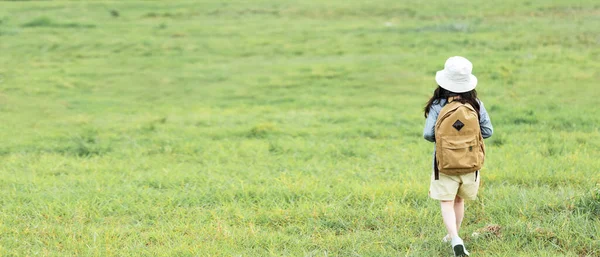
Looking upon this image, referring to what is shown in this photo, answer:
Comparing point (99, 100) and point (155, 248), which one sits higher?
point (155, 248)

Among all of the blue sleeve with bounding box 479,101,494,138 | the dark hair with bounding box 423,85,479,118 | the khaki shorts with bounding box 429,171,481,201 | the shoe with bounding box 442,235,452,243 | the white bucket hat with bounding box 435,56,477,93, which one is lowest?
the shoe with bounding box 442,235,452,243

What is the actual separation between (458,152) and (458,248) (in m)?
0.63

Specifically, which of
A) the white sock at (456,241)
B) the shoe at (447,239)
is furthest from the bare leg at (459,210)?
the white sock at (456,241)

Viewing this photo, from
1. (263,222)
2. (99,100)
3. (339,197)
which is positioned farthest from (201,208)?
(99,100)

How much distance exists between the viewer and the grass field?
506 cm

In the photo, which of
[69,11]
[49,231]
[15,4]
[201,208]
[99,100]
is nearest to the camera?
[49,231]

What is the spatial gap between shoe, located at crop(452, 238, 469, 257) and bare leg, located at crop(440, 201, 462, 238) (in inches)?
2.6

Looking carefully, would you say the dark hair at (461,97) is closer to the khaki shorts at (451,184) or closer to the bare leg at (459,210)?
the khaki shorts at (451,184)

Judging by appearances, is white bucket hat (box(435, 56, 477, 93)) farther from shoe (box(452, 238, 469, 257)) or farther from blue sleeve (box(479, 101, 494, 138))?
shoe (box(452, 238, 469, 257))

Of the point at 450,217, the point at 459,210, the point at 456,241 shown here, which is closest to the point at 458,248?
the point at 456,241

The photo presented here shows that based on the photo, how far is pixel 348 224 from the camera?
525 cm

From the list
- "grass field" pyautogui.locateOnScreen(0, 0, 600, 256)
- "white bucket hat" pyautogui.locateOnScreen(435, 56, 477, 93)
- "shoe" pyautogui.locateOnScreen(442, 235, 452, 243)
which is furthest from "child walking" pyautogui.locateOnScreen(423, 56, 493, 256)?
"grass field" pyautogui.locateOnScreen(0, 0, 600, 256)

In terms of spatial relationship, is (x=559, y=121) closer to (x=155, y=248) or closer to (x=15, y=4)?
(x=155, y=248)

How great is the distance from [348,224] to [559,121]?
17.0ft
